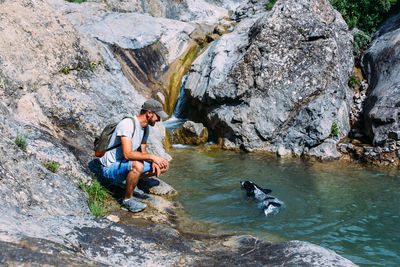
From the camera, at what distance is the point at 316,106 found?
34.5ft

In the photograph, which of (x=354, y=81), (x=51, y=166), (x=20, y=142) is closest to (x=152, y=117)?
(x=51, y=166)

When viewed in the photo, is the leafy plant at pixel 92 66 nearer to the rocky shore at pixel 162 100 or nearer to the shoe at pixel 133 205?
the rocky shore at pixel 162 100

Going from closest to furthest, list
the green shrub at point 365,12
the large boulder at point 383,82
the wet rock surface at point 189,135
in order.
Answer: the large boulder at point 383,82, the wet rock surface at point 189,135, the green shrub at point 365,12

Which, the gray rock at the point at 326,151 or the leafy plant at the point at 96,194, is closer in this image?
the leafy plant at the point at 96,194

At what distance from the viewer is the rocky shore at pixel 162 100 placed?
3.46 m

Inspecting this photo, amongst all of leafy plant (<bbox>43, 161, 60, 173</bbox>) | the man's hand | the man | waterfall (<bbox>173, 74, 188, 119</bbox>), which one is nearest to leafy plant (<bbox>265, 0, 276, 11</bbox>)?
waterfall (<bbox>173, 74, 188, 119</bbox>)

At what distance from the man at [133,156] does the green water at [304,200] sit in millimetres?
1238

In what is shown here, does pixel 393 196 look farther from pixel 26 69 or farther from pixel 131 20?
pixel 131 20

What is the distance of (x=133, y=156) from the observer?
499 centimetres

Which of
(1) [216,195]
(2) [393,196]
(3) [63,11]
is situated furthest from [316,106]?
(3) [63,11]

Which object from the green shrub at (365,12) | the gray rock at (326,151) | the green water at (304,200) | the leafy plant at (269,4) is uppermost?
the leafy plant at (269,4)

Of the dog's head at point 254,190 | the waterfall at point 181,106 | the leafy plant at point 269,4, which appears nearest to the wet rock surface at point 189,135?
the waterfall at point 181,106

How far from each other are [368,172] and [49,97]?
25.2 feet

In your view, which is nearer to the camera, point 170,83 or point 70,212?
point 70,212
